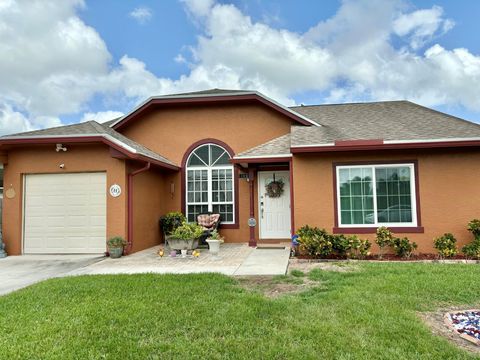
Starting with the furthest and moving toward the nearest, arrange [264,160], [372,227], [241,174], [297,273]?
[241,174] → [264,160] → [372,227] → [297,273]

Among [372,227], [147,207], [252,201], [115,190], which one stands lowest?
[372,227]

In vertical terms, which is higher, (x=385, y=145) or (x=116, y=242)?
(x=385, y=145)

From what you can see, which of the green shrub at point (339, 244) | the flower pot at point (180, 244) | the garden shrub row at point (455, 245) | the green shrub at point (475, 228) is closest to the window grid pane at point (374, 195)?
the green shrub at point (339, 244)

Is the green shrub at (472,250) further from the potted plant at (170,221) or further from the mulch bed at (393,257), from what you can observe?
the potted plant at (170,221)

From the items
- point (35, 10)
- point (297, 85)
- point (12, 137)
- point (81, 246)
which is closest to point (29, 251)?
point (81, 246)

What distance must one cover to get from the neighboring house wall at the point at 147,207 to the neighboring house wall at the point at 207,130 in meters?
0.57

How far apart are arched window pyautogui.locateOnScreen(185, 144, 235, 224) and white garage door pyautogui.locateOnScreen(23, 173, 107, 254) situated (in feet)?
10.4

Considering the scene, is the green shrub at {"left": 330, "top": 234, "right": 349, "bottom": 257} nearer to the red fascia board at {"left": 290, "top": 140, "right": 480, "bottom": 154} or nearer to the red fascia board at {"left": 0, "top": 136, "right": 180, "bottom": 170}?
the red fascia board at {"left": 290, "top": 140, "right": 480, "bottom": 154}

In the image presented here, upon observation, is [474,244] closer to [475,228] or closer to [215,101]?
[475,228]

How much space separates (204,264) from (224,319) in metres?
3.71

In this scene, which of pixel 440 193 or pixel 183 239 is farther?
pixel 183 239

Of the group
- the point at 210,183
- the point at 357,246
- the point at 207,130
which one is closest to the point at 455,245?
the point at 357,246

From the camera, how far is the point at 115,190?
Result: 30.3 ft

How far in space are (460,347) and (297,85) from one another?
60.4 ft
